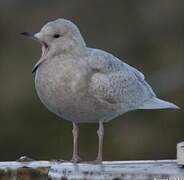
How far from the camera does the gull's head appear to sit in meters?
6.80

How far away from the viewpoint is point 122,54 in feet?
49.0

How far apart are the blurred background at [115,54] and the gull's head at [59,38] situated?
584 cm

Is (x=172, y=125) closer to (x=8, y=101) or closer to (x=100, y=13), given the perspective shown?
(x=8, y=101)

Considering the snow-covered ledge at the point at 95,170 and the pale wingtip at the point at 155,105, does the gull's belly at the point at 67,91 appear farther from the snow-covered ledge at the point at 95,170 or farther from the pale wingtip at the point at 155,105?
the pale wingtip at the point at 155,105

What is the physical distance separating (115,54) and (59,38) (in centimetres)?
777

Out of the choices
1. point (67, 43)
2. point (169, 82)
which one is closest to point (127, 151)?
point (169, 82)

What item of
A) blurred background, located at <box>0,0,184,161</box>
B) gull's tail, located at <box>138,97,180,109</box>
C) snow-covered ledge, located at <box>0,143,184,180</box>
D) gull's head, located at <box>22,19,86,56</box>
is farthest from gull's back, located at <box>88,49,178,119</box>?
blurred background, located at <box>0,0,184,161</box>

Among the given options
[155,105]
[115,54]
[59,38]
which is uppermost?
[115,54]

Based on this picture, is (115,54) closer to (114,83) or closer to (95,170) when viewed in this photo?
(114,83)

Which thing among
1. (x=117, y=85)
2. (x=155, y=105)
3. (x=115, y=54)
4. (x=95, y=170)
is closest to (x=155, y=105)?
(x=155, y=105)

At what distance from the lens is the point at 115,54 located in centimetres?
1462

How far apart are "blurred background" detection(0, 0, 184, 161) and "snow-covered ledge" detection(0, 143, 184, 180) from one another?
6.63 metres

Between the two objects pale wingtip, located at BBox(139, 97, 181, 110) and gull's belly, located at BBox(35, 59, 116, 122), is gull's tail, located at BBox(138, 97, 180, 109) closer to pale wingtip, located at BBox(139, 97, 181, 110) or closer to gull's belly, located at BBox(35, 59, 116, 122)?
pale wingtip, located at BBox(139, 97, 181, 110)

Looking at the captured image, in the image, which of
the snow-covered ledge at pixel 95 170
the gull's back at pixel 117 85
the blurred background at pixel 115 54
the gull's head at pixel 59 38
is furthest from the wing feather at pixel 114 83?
the blurred background at pixel 115 54
